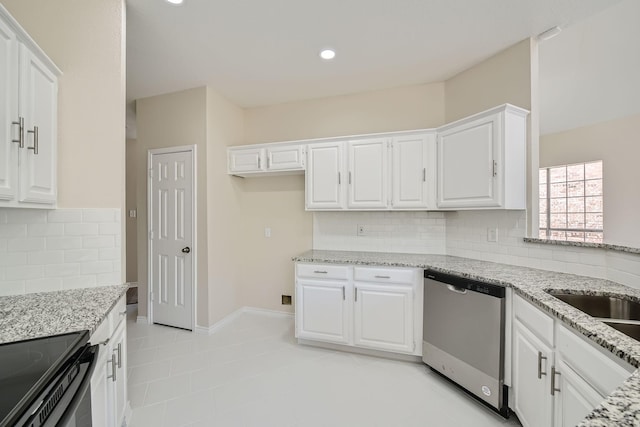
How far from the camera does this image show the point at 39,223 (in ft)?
5.21

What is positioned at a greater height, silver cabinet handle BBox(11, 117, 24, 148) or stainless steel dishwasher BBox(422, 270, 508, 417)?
silver cabinet handle BBox(11, 117, 24, 148)

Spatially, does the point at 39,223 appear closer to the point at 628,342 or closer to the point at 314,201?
the point at 314,201

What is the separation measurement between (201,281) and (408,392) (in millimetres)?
2301

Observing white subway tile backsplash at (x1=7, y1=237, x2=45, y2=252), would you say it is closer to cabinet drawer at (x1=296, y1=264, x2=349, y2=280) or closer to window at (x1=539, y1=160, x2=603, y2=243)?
cabinet drawer at (x1=296, y1=264, x2=349, y2=280)

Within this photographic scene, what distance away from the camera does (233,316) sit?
344 centimetres

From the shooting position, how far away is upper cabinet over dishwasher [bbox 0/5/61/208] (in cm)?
121

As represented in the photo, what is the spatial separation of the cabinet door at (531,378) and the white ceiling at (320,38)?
7.05 feet

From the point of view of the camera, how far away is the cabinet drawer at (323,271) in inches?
103

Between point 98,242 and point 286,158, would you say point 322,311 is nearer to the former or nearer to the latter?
point 286,158

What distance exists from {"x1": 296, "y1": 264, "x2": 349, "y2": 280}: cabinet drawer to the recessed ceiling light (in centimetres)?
194

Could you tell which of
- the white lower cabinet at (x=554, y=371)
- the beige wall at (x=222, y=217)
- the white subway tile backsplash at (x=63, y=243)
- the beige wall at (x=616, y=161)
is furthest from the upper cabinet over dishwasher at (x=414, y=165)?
the beige wall at (x=616, y=161)

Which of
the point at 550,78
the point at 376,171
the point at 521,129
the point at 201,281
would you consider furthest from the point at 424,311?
the point at 550,78

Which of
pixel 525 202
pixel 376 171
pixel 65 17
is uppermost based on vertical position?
pixel 65 17

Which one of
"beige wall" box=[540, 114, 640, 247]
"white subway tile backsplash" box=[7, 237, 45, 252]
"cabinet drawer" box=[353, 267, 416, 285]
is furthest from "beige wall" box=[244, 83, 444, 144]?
"beige wall" box=[540, 114, 640, 247]
